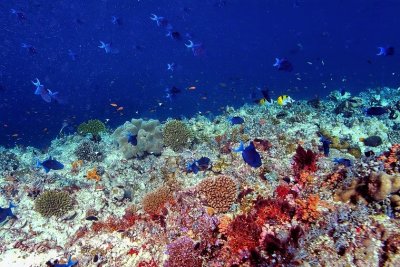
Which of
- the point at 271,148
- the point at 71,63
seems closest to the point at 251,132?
the point at 271,148

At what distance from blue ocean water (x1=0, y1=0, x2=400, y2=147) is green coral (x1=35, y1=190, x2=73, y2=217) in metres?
28.8

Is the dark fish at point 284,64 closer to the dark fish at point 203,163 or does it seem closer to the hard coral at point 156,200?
the dark fish at point 203,163

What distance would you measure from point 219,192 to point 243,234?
64.8 inches

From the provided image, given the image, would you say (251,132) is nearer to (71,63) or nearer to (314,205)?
(314,205)

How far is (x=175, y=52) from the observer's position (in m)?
109

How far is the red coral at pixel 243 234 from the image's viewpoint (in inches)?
195

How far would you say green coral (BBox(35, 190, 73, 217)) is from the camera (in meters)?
8.77

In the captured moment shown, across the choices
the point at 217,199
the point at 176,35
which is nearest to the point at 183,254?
the point at 217,199

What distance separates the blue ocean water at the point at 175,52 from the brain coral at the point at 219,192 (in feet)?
109

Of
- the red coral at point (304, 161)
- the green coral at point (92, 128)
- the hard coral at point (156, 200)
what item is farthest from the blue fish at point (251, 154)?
the green coral at point (92, 128)

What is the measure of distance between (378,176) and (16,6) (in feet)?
178

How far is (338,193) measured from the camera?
5.66m

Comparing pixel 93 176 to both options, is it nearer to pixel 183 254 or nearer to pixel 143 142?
pixel 143 142

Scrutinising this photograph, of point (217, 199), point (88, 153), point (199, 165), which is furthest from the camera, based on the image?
point (88, 153)
